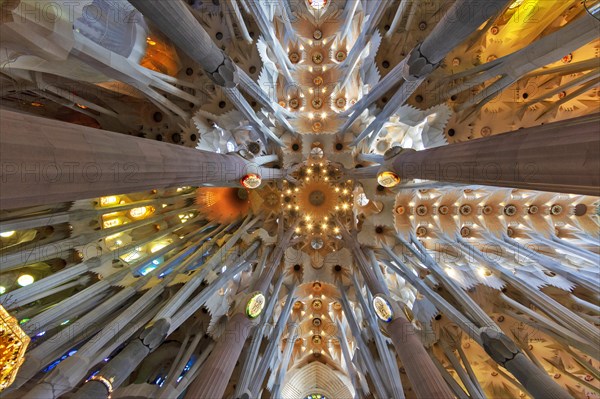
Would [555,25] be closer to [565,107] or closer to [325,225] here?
[565,107]

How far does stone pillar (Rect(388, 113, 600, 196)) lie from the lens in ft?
13.2

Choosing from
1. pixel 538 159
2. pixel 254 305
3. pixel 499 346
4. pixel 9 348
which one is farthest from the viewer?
pixel 254 305

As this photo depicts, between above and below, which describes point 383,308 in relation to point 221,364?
below

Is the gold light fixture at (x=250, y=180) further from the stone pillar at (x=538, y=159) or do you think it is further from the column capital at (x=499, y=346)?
the column capital at (x=499, y=346)

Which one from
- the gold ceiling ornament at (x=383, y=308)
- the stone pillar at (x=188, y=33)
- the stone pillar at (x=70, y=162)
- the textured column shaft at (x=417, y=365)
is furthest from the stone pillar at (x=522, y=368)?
the stone pillar at (x=188, y=33)

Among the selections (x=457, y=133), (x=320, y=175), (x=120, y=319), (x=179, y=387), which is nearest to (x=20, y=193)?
(x=120, y=319)

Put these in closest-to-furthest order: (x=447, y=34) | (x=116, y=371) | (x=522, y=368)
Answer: (x=447, y=34)
(x=522, y=368)
(x=116, y=371)

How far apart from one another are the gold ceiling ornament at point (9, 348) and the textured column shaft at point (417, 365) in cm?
940

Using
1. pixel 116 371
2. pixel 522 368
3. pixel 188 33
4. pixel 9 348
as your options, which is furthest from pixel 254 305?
pixel 188 33

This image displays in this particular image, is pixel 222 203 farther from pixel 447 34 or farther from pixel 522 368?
pixel 522 368

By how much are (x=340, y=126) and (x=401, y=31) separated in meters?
5.24

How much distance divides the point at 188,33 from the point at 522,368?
11.4 meters

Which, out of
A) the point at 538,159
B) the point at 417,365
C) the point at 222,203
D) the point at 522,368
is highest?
the point at 538,159

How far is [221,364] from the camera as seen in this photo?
798cm
